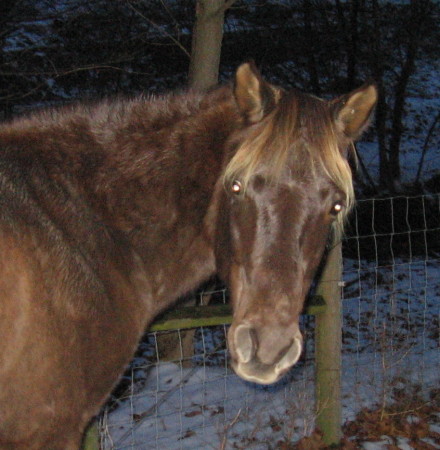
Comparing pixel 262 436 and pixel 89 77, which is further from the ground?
pixel 89 77

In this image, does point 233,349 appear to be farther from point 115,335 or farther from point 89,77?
point 89,77

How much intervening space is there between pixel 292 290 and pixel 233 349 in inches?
13.7

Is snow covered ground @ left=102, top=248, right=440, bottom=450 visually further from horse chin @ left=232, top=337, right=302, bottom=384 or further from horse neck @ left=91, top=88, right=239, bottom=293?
horse chin @ left=232, top=337, right=302, bottom=384

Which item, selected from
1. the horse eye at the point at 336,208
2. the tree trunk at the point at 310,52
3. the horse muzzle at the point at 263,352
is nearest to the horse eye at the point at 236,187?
the horse eye at the point at 336,208

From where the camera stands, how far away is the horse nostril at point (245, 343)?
8.44 feet

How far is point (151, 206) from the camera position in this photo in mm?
3070

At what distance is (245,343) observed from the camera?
2.59 metres

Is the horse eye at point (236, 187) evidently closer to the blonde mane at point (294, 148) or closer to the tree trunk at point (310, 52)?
the blonde mane at point (294, 148)

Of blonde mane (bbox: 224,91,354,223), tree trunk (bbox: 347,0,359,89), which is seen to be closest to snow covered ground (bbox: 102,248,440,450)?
blonde mane (bbox: 224,91,354,223)

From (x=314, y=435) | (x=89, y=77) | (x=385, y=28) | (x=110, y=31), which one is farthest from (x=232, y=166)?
(x=385, y=28)

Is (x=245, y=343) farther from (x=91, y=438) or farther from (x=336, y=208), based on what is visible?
(x=91, y=438)

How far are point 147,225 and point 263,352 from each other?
0.90 m

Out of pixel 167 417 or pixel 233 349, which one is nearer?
pixel 233 349

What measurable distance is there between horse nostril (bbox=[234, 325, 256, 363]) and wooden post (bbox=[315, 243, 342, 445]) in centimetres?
226
